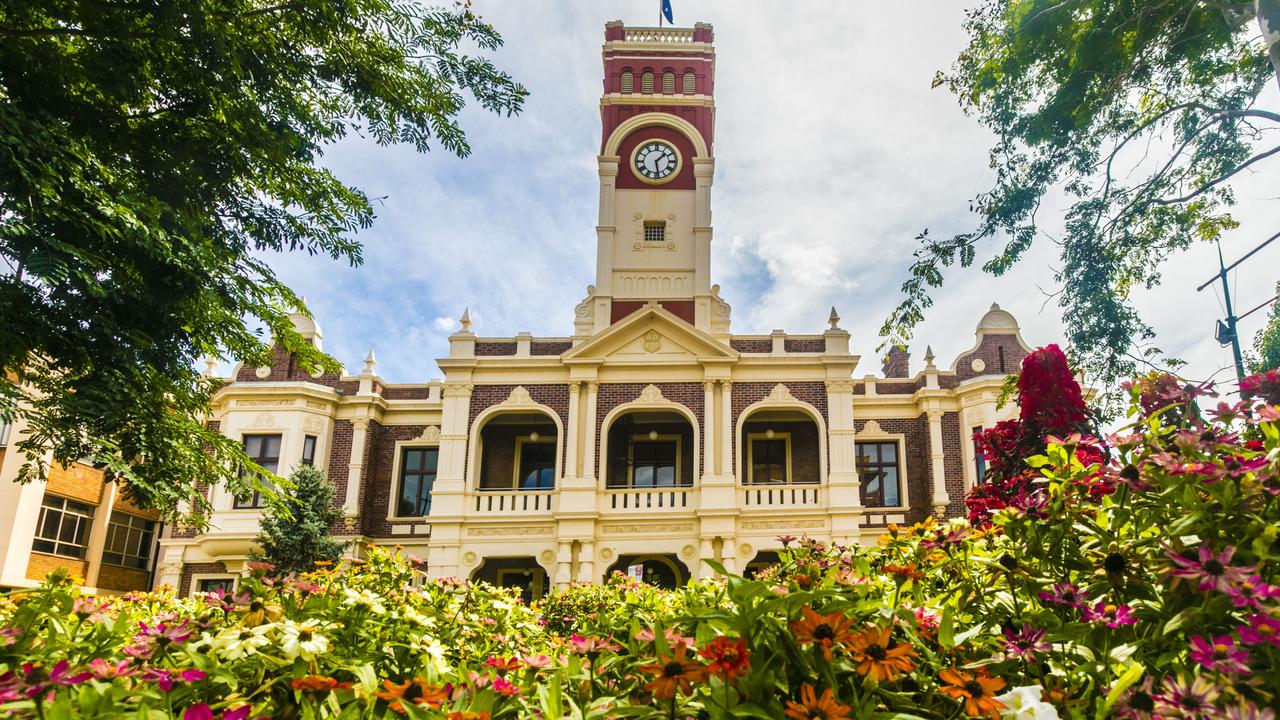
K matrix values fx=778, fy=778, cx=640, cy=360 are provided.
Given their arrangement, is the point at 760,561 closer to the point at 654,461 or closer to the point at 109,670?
the point at 654,461

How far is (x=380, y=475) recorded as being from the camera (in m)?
23.8

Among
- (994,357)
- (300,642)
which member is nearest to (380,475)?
(994,357)

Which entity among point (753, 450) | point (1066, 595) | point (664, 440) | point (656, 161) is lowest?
point (1066, 595)

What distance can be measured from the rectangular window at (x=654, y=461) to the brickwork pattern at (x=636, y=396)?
1942mm

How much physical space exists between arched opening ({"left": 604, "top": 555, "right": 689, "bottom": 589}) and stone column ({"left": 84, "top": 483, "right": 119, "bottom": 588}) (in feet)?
51.8

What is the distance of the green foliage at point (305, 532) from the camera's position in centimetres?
1942

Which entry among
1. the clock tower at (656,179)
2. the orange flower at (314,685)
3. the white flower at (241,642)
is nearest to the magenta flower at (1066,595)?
the orange flower at (314,685)

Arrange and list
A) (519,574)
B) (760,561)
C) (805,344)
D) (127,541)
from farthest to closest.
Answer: (127,541)
(519,574)
(805,344)
(760,561)

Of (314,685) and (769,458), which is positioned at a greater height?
(769,458)

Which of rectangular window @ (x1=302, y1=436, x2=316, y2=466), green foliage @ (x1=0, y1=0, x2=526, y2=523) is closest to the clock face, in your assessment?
rectangular window @ (x1=302, y1=436, x2=316, y2=466)

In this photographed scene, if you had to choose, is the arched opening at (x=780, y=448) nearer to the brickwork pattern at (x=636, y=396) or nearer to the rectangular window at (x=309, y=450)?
the brickwork pattern at (x=636, y=396)

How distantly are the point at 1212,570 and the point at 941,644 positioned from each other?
Result: 0.65 metres

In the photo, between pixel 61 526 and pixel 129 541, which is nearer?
pixel 61 526

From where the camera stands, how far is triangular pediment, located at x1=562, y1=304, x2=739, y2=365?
65.9ft
